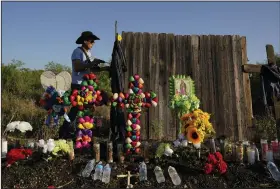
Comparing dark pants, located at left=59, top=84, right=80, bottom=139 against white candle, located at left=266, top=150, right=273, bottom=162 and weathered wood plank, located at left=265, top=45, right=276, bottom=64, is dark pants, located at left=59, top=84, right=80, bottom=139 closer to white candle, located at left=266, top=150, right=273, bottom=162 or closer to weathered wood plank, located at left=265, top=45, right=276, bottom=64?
white candle, located at left=266, top=150, right=273, bottom=162

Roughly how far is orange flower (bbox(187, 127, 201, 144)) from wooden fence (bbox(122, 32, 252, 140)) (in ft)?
7.28

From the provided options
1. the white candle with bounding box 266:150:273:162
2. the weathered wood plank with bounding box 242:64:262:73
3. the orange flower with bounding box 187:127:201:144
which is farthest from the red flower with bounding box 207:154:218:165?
the weathered wood plank with bounding box 242:64:262:73

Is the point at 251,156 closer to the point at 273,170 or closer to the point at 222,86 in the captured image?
the point at 273,170

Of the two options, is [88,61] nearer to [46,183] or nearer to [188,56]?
[46,183]

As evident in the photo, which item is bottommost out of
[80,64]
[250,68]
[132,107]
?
[132,107]

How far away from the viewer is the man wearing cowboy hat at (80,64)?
19.7 feet

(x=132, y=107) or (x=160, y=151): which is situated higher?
(x=132, y=107)

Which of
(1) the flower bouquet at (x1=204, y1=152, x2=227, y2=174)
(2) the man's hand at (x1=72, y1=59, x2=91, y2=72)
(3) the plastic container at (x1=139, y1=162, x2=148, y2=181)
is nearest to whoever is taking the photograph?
(3) the plastic container at (x1=139, y1=162, x2=148, y2=181)

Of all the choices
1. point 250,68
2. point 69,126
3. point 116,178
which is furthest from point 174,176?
point 250,68

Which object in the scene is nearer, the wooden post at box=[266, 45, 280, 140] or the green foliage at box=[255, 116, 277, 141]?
the wooden post at box=[266, 45, 280, 140]

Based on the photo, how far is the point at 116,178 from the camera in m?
4.97

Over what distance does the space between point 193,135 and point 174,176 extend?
2.85ft

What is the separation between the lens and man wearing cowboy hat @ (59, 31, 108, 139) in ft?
19.7

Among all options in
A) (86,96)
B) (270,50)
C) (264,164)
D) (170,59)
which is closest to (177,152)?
(264,164)
